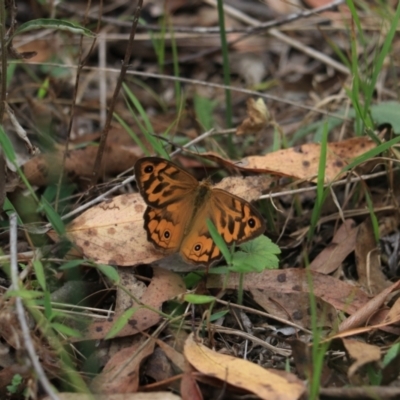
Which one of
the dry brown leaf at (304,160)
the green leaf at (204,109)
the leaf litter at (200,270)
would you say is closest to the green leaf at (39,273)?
the leaf litter at (200,270)

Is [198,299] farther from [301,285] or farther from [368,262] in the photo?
[368,262]

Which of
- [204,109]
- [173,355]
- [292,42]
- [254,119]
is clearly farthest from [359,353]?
[292,42]

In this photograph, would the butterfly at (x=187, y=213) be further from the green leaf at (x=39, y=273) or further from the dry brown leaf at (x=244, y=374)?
the green leaf at (x=39, y=273)

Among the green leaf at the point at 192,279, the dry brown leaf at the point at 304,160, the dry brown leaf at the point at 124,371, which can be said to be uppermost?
the dry brown leaf at the point at 304,160

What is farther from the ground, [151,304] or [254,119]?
[254,119]

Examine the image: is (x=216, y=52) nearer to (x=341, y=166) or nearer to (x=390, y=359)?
(x=341, y=166)

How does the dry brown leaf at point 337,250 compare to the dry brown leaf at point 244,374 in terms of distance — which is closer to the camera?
the dry brown leaf at point 244,374

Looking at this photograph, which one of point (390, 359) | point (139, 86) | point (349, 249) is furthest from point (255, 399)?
point (139, 86)
